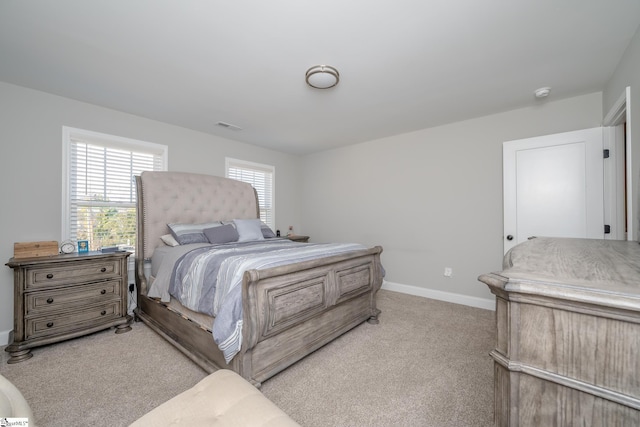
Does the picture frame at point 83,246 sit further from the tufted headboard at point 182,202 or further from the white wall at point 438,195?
the white wall at point 438,195

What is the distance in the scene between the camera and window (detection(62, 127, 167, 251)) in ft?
9.41

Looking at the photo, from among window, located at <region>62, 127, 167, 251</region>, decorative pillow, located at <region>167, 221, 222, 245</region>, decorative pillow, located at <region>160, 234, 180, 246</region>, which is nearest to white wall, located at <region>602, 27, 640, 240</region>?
decorative pillow, located at <region>167, 221, 222, 245</region>

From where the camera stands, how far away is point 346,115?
3332 millimetres

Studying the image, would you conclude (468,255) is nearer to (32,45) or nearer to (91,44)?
(91,44)

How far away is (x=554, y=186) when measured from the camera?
9.37 feet

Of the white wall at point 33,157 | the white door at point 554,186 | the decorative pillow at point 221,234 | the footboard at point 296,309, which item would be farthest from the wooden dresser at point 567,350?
the white wall at point 33,157

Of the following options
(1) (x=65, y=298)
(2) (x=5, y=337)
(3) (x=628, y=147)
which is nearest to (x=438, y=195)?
(3) (x=628, y=147)

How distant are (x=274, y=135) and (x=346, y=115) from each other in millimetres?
1349

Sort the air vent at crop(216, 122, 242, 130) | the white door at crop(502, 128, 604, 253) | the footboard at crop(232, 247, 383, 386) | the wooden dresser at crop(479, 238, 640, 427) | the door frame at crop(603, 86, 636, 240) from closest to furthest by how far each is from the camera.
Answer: the wooden dresser at crop(479, 238, 640, 427) → the footboard at crop(232, 247, 383, 386) → the door frame at crop(603, 86, 636, 240) → the white door at crop(502, 128, 604, 253) → the air vent at crop(216, 122, 242, 130)

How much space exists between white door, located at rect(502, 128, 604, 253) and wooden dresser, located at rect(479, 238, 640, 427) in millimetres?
2888

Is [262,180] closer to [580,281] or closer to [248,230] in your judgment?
[248,230]

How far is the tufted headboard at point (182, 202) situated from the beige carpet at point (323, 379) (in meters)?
1.18

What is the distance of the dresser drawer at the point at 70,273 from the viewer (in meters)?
2.30

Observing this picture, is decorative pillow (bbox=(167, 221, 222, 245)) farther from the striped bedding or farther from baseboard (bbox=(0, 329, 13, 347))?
baseboard (bbox=(0, 329, 13, 347))
